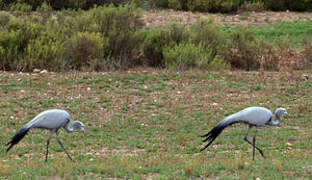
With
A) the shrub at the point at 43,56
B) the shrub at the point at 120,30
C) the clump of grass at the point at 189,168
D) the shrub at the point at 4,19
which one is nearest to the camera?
the clump of grass at the point at 189,168

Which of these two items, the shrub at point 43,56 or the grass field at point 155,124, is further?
the shrub at point 43,56

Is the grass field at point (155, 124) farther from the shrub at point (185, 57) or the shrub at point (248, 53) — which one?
the shrub at point (248, 53)

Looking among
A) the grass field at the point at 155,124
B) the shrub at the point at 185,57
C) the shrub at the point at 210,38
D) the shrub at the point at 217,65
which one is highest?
the shrub at the point at 210,38

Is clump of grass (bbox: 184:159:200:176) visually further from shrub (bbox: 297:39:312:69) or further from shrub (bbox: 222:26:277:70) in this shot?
shrub (bbox: 297:39:312:69)

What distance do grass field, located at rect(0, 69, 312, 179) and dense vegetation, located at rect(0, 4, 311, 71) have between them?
3.28 feet

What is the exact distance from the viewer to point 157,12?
25.6m

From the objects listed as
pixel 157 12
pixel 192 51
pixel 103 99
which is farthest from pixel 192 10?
pixel 103 99

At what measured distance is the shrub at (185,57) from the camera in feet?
52.1

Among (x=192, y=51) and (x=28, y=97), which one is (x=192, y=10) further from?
Answer: (x=28, y=97)

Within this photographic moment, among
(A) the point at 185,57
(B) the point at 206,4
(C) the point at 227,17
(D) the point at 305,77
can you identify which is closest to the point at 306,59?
(D) the point at 305,77

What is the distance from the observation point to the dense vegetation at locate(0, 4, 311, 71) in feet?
51.3

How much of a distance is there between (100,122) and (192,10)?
642 inches

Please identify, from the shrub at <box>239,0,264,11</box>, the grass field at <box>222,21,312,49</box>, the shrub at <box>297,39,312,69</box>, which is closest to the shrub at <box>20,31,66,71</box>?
the shrub at <box>297,39,312,69</box>

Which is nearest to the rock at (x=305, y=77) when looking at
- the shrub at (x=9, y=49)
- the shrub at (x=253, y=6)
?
the shrub at (x=9, y=49)
